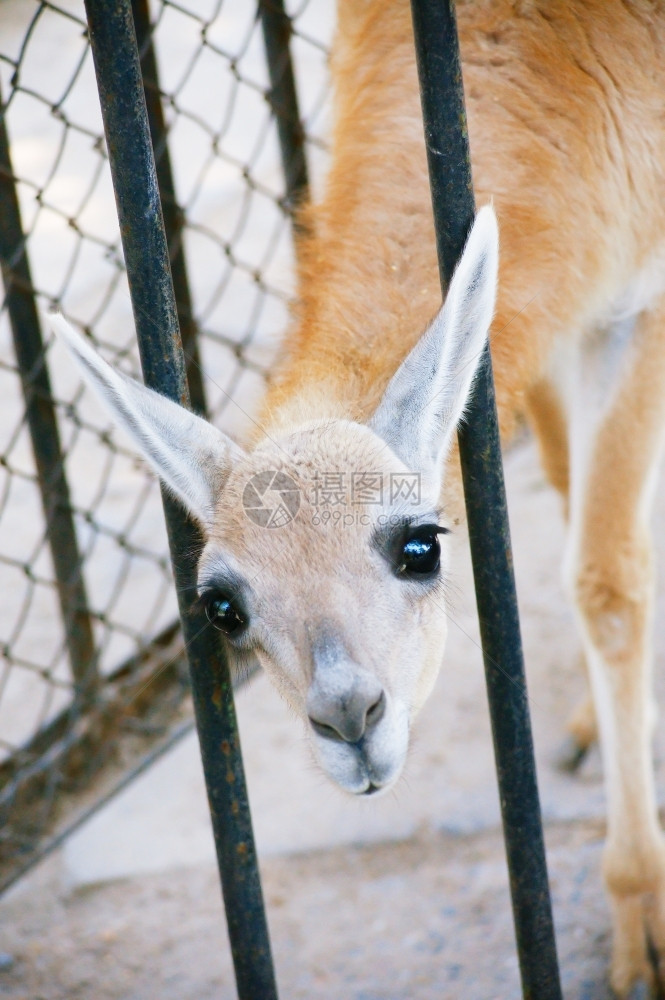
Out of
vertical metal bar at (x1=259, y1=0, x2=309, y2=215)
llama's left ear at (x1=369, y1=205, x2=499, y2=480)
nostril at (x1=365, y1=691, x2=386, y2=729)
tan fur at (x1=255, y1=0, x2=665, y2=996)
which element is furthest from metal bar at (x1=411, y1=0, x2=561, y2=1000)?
vertical metal bar at (x1=259, y1=0, x2=309, y2=215)

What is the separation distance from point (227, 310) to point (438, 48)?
15.3ft

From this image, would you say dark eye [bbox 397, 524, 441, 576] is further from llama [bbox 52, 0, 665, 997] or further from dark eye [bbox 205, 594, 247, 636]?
dark eye [bbox 205, 594, 247, 636]

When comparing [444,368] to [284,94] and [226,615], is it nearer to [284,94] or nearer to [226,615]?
[226,615]

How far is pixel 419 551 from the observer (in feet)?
7.06

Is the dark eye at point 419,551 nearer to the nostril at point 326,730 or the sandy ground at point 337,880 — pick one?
the nostril at point 326,730

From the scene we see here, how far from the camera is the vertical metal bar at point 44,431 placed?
3.36m

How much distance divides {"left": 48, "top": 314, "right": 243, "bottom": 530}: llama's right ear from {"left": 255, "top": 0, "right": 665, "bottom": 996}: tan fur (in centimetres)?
20

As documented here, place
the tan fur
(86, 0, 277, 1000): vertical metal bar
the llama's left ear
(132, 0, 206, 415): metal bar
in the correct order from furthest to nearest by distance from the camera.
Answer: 1. (132, 0, 206, 415): metal bar
2. the tan fur
3. the llama's left ear
4. (86, 0, 277, 1000): vertical metal bar

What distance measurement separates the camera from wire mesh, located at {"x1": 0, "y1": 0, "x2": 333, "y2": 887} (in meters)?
3.71

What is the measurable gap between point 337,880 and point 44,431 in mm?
1763

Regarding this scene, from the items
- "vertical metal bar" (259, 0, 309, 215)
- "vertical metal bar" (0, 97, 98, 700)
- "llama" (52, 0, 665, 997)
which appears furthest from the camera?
"vertical metal bar" (259, 0, 309, 215)

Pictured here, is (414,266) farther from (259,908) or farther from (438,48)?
(259,908)

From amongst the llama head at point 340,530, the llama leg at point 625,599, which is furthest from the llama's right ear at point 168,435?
the llama leg at point 625,599

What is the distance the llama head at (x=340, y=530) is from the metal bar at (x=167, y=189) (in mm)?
1421
